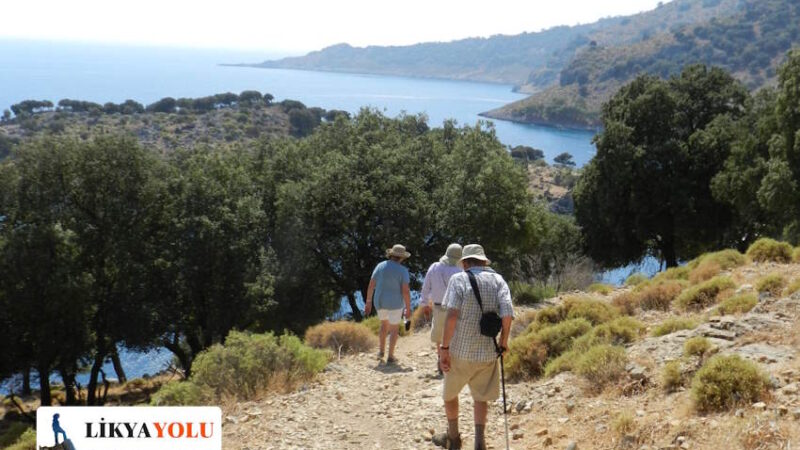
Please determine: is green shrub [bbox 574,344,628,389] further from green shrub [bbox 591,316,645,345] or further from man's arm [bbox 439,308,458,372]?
man's arm [bbox 439,308,458,372]

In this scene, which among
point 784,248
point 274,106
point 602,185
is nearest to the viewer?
point 784,248

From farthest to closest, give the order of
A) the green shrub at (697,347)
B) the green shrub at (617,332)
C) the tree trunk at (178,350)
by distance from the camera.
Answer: the tree trunk at (178,350) → the green shrub at (617,332) → the green shrub at (697,347)

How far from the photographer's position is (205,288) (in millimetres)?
24078

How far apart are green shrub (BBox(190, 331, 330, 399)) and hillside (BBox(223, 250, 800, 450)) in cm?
32

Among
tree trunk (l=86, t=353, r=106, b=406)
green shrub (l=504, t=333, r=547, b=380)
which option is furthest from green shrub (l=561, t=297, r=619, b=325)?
tree trunk (l=86, t=353, r=106, b=406)

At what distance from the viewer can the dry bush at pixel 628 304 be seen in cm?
1280

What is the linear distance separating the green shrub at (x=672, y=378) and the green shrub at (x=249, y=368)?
516 cm

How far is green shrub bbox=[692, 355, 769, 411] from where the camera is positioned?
6453mm

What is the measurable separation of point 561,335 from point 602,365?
6.21ft

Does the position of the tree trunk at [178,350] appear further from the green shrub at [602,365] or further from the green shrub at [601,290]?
the green shrub at [602,365]

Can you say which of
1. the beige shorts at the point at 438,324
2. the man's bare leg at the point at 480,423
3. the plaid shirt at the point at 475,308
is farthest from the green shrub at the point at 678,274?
the plaid shirt at the point at 475,308

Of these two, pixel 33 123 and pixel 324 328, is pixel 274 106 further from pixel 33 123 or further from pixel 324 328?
pixel 324 328

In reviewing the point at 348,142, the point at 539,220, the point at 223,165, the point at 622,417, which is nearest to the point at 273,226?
the point at 223,165

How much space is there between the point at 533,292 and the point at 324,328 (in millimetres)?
6464
